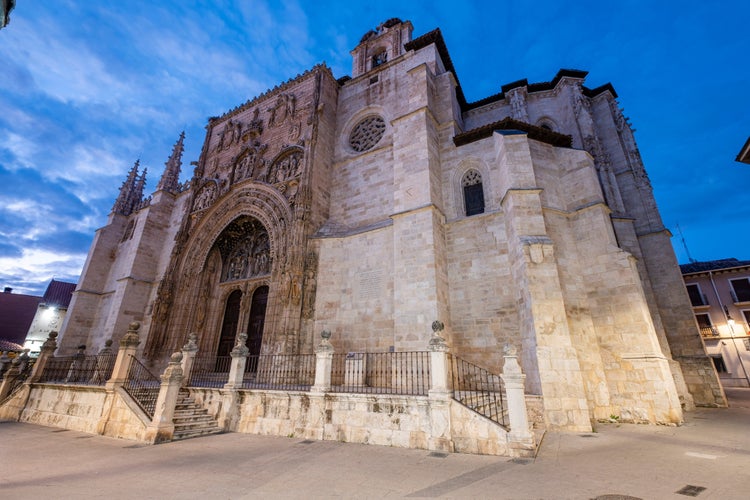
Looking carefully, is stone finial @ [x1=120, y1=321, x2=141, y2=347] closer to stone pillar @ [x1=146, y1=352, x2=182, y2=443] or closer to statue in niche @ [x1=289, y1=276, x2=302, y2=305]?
stone pillar @ [x1=146, y1=352, x2=182, y2=443]

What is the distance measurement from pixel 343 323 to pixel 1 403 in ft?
38.6

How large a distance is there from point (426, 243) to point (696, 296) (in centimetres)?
2193

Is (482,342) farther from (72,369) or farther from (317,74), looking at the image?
(317,74)

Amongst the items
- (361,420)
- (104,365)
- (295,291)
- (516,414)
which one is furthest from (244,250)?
(516,414)

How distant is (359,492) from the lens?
345 centimetres

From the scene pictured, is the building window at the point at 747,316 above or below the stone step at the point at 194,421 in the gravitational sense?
above

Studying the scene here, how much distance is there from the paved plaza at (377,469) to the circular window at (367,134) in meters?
11.0

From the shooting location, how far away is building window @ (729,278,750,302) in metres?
19.0

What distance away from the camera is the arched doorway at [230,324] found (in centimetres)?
1338

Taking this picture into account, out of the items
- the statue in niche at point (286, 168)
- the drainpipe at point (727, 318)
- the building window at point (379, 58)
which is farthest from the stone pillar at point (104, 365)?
the drainpipe at point (727, 318)

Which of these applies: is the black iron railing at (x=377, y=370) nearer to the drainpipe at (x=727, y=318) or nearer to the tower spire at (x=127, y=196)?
the tower spire at (x=127, y=196)

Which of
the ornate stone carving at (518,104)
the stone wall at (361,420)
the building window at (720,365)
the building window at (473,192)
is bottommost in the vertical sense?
the stone wall at (361,420)

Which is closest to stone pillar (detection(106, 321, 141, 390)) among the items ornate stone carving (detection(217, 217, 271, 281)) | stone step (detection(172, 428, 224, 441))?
stone step (detection(172, 428, 224, 441))

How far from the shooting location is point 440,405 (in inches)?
212
